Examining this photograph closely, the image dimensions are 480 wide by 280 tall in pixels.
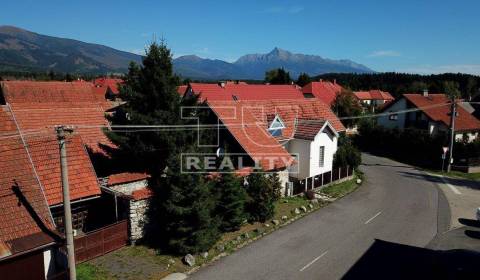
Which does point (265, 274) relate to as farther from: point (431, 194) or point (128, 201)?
point (431, 194)

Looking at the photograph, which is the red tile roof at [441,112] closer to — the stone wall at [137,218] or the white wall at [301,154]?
the white wall at [301,154]

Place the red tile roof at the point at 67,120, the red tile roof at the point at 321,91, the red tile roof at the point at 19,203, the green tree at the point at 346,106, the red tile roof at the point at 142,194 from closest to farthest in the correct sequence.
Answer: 1. the red tile roof at the point at 19,203
2. the red tile roof at the point at 142,194
3. the red tile roof at the point at 67,120
4. the green tree at the point at 346,106
5. the red tile roof at the point at 321,91

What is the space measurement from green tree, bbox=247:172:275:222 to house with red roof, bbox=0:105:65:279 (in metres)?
10.4

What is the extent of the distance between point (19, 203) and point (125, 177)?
20.2 ft

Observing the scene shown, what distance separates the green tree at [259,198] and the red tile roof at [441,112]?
32.4 metres

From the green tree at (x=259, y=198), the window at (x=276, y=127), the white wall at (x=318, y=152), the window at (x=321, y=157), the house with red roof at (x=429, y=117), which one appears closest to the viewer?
the green tree at (x=259, y=198)

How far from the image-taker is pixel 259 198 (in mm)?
21656

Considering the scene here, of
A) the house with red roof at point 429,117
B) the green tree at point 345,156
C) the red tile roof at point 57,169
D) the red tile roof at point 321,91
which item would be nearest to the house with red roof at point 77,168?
the red tile roof at point 57,169

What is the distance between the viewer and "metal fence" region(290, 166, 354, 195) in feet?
89.2

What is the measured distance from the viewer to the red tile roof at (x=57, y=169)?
671 inches

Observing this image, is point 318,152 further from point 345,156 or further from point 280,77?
point 280,77

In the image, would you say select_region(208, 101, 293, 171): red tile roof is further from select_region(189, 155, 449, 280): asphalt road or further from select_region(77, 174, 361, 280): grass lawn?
select_region(77, 174, 361, 280): grass lawn

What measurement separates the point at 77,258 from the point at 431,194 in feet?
83.6

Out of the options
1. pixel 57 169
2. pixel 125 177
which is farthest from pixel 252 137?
pixel 57 169
